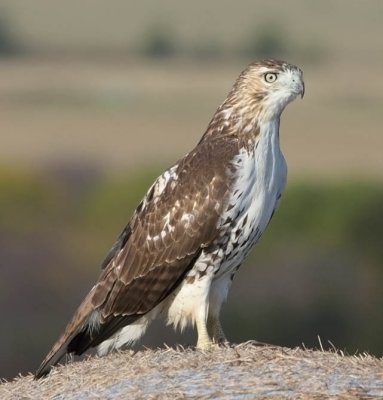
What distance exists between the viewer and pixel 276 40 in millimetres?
59188

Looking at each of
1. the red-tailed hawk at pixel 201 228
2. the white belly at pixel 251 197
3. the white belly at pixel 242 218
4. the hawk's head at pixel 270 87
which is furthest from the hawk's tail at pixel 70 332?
the hawk's head at pixel 270 87

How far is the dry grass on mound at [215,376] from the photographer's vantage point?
9.61m

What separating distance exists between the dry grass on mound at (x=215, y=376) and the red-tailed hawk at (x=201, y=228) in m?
0.40

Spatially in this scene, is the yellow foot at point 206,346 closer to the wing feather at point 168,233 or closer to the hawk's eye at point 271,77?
the wing feather at point 168,233

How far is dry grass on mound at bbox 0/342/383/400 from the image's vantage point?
961 centimetres

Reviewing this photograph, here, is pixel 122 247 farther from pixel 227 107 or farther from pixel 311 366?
pixel 311 366

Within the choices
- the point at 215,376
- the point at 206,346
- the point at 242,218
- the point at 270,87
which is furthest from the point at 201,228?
the point at 215,376

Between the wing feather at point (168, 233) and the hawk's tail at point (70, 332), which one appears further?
the hawk's tail at point (70, 332)

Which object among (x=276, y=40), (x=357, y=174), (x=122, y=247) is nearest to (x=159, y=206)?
(x=122, y=247)

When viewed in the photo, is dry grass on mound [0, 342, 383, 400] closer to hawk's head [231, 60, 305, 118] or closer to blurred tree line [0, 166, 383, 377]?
hawk's head [231, 60, 305, 118]

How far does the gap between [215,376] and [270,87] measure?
200 cm

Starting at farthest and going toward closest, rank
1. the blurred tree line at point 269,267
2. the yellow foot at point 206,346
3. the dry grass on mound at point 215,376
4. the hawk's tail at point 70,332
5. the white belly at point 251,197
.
→ the blurred tree line at point 269,267, the hawk's tail at point 70,332, the yellow foot at point 206,346, the white belly at point 251,197, the dry grass on mound at point 215,376

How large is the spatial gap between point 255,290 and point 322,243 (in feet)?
16.2

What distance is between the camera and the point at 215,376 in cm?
991
